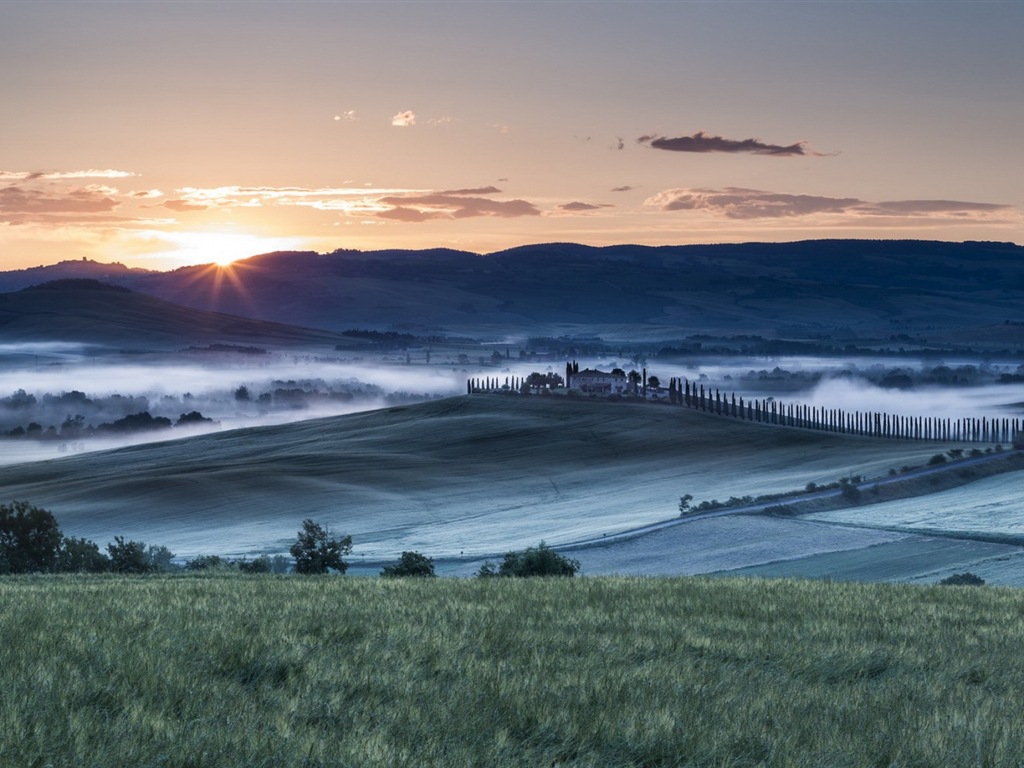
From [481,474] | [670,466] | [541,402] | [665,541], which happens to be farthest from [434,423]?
[665,541]

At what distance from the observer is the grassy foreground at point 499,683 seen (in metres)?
8.41

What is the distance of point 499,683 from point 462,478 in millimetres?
106229

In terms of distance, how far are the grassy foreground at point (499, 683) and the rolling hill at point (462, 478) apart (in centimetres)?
4675

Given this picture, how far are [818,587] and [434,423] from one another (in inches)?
4901

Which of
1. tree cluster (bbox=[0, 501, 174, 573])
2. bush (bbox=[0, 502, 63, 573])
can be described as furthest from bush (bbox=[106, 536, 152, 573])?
bush (bbox=[0, 502, 63, 573])

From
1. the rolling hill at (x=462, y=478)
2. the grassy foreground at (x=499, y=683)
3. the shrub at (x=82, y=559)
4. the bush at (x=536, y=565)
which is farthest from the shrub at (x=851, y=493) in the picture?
the grassy foreground at (x=499, y=683)

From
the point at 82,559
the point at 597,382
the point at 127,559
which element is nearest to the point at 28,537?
the point at 82,559

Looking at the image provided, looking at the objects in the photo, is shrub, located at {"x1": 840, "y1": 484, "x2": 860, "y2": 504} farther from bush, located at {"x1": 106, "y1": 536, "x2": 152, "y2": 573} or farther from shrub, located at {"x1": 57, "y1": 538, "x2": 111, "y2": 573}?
bush, located at {"x1": 106, "y1": 536, "x2": 152, "y2": 573}

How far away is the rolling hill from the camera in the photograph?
82812mm

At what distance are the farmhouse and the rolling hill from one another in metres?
10.2

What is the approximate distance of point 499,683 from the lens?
1016cm

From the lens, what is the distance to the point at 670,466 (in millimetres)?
115875

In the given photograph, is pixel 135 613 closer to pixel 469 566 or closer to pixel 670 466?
pixel 469 566

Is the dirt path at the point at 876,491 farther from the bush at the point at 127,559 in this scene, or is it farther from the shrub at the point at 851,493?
the bush at the point at 127,559
